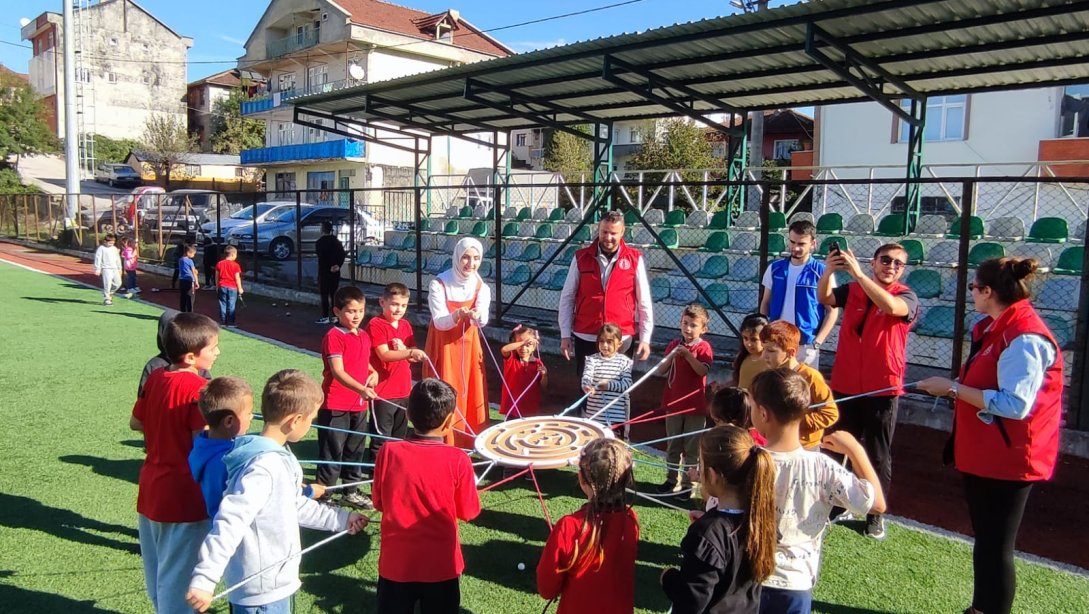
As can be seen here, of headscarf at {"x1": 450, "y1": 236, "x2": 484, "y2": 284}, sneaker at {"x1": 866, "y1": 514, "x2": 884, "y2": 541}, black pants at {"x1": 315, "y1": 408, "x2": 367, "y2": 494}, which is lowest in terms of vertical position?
sneaker at {"x1": 866, "y1": 514, "x2": 884, "y2": 541}

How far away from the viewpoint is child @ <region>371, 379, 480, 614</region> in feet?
9.35

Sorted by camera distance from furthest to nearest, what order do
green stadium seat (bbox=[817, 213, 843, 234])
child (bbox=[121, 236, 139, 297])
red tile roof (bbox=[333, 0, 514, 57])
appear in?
red tile roof (bbox=[333, 0, 514, 57])
child (bbox=[121, 236, 139, 297])
green stadium seat (bbox=[817, 213, 843, 234])

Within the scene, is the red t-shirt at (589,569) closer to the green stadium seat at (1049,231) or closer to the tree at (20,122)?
the green stadium seat at (1049,231)

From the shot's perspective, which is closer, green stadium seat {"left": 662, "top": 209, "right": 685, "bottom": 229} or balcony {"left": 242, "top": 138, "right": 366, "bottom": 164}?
green stadium seat {"left": 662, "top": 209, "right": 685, "bottom": 229}

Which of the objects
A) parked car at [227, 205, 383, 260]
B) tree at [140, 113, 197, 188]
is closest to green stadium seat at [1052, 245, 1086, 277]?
parked car at [227, 205, 383, 260]

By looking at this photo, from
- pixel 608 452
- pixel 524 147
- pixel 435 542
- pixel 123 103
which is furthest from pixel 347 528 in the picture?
pixel 123 103

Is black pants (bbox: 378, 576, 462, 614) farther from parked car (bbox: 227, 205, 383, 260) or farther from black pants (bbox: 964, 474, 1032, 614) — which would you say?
parked car (bbox: 227, 205, 383, 260)

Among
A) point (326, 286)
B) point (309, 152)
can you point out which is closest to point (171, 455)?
point (326, 286)

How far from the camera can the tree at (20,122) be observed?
49.4m

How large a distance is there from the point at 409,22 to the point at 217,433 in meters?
45.5

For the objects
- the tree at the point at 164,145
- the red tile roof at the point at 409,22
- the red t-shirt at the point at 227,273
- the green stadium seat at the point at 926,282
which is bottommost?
the red t-shirt at the point at 227,273

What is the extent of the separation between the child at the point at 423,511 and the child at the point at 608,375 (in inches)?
101

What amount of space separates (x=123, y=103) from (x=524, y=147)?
36693 mm

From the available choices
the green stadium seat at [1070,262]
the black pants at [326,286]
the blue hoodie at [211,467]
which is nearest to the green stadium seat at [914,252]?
the green stadium seat at [1070,262]
